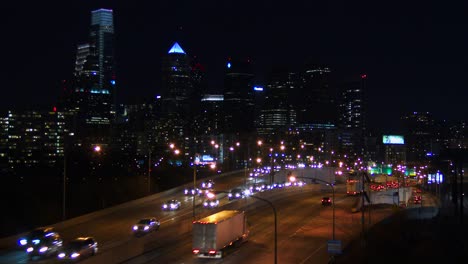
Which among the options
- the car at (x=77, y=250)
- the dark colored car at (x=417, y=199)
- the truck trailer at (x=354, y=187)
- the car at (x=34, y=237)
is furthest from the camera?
the truck trailer at (x=354, y=187)

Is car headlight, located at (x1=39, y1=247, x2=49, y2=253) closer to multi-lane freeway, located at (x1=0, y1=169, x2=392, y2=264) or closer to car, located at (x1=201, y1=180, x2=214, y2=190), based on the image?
multi-lane freeway, located at (x1=0, y1=169, x2=392, y2=264)

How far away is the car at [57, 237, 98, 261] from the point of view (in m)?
37.5

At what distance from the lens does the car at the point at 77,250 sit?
123 ft

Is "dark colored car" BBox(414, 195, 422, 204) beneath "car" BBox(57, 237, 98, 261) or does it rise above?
beneath

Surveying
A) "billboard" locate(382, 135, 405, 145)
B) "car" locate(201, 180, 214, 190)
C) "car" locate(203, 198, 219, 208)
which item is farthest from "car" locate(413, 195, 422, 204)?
"billboard" locate(382, 135, 405, 145)

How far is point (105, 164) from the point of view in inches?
4601

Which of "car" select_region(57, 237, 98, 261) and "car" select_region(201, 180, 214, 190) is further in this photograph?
"car" select_region(201, 180, 214, 190)

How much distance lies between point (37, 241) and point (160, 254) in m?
8.52

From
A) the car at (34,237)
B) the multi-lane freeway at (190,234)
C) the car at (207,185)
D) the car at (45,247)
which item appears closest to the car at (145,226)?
the multi-lane freeway at (190,234)

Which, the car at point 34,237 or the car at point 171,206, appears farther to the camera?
the car at point 171,206

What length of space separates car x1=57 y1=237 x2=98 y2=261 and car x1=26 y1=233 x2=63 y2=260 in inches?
43.6

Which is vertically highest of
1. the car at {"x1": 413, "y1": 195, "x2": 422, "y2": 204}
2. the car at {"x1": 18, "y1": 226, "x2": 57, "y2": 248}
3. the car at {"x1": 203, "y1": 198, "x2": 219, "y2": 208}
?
the car at {"x1": 18, "y1": 226, "x2": 57, "y2": 248}

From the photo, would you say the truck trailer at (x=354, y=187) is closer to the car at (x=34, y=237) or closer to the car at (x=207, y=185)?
the car at (x=207, y=185)

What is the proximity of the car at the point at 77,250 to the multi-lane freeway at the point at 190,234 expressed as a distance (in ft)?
1.96
